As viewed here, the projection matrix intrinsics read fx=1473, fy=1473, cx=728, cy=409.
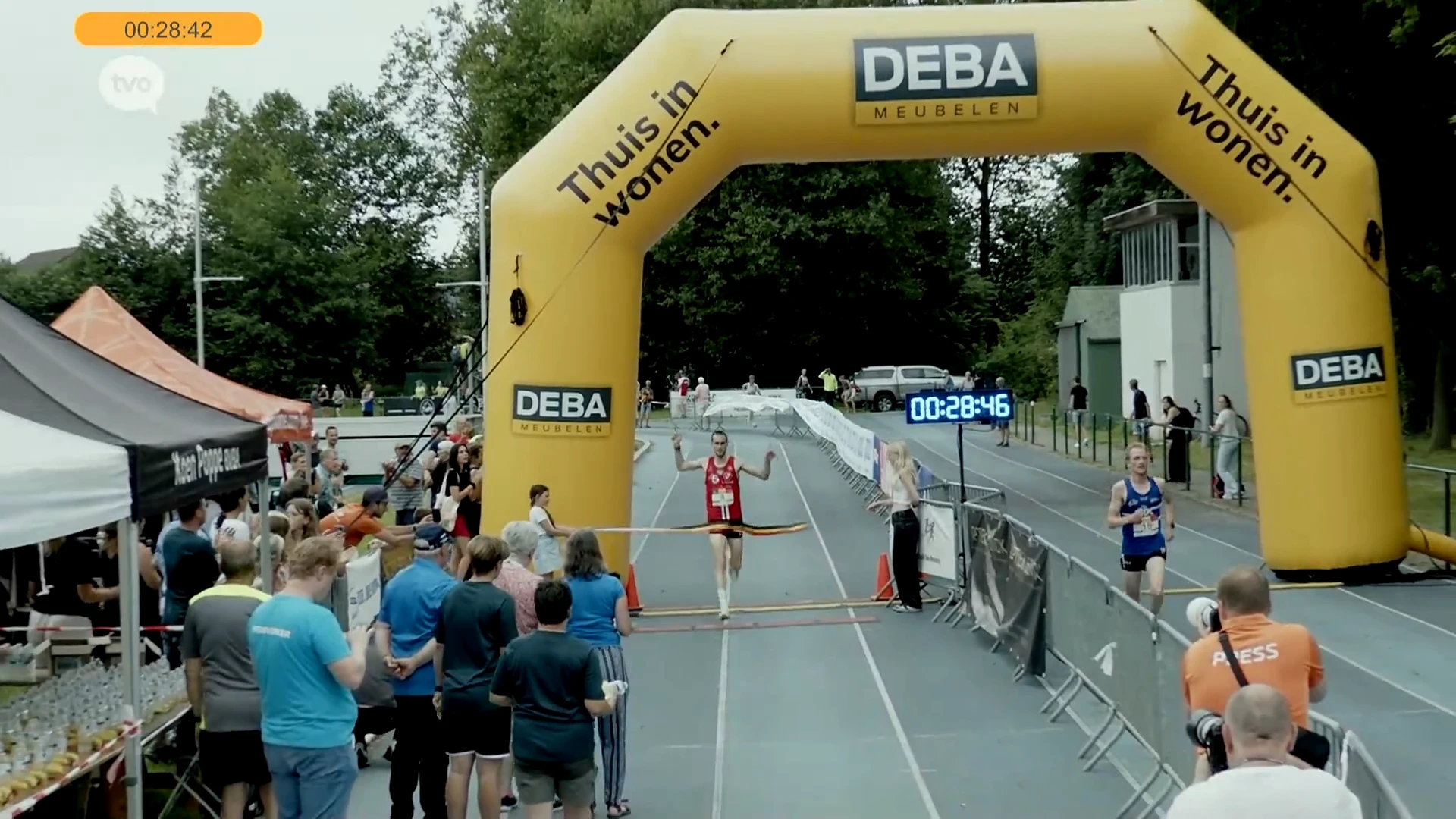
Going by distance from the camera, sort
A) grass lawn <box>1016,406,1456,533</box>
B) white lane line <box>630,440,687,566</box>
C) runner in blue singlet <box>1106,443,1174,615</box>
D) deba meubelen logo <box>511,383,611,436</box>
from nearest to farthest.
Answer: runner in blue singlet <box>1106,443,1174,615</box>, deba meubelen logo <box>511,383,611,436</box>, white lane line <box>630,440,687,566</box>, grass lawn <box>1016,406,1456,533</box>

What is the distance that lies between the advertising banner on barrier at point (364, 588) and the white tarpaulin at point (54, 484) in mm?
3531

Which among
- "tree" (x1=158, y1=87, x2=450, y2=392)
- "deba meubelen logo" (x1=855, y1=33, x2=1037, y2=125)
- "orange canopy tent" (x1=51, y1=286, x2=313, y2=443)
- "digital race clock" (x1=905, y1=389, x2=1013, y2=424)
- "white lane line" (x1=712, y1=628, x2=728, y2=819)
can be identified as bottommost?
"white lane line" (x1=712, y1=628, x2=728, y2=819)

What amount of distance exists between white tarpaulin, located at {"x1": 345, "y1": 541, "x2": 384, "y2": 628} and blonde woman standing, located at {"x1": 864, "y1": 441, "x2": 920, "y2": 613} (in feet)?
15.9

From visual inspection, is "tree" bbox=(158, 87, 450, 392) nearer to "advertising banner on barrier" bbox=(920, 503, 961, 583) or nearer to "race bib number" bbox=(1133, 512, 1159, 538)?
"advertising banner on barrier" bbox=(920, 503, 961, 583)

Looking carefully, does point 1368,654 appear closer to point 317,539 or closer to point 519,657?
point 519,657

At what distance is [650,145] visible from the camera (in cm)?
1361

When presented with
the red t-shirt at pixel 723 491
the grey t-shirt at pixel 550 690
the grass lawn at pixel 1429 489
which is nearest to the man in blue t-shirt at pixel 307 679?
the grey t-shirt at pixel 550 690

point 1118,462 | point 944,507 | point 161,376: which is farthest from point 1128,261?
point 161,376

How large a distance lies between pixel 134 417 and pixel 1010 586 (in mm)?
6935

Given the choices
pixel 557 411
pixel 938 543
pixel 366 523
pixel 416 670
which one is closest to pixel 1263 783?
pixel 416 670

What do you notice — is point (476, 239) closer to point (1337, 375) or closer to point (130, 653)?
point (1337, 375)

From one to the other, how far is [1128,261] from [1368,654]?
98.5 ft

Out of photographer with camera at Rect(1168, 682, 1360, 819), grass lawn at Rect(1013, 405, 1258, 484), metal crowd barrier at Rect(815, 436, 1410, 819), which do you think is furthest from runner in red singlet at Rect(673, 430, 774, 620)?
grass lawn at Rect(1013, 405, 1258, 484)

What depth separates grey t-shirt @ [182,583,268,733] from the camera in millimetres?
6805
